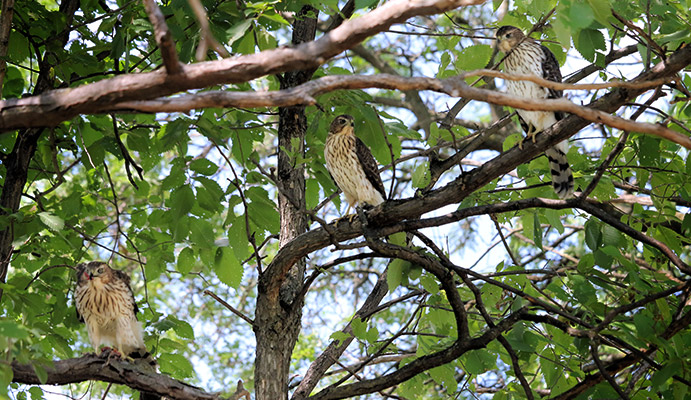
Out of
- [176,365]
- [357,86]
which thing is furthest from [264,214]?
[357,86]

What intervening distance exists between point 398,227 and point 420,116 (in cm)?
580

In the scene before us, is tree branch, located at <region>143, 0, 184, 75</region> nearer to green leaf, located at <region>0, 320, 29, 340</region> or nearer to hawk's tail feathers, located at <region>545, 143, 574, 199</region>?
green leaf, located at <region>0, 320, 29, 340</region>

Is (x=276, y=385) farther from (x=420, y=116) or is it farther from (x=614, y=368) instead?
(x=420, y=116)

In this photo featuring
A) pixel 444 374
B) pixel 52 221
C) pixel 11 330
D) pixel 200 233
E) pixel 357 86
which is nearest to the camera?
pixel 11 330

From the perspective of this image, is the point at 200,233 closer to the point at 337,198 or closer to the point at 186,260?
the point at 186,260

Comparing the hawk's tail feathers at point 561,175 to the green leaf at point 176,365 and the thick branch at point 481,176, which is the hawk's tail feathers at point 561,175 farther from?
the green leaf at point 176,365

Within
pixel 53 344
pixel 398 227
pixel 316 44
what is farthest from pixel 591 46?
pixel 53 344

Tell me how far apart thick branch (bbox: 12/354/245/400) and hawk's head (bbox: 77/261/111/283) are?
1.28 meters

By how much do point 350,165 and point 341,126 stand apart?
0.30 metres

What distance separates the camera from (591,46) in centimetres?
322

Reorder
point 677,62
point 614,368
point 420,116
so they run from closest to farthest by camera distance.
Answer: point 677,62 → point 614,368 → point 420,116

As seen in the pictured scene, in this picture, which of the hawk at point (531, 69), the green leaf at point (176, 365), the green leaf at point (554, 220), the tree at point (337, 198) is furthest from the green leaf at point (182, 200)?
the hawk at point (531, 69)

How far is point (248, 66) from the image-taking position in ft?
7.55

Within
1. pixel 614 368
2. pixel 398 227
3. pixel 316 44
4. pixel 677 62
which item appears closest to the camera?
pixel 316 44
